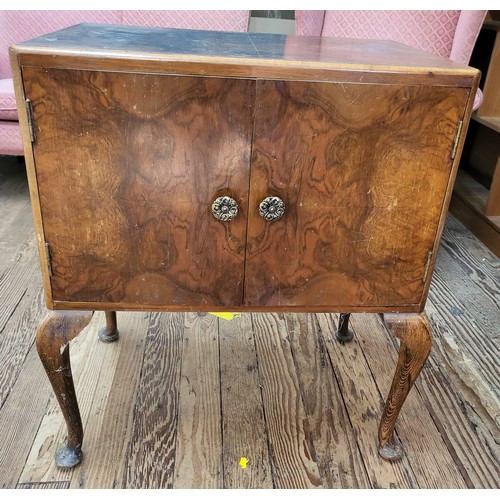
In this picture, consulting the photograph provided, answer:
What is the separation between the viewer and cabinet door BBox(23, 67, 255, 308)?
687 mm

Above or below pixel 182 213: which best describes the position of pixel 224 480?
below

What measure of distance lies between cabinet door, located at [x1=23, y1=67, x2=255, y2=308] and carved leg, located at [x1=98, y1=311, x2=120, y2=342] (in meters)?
0.50

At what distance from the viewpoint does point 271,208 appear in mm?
761

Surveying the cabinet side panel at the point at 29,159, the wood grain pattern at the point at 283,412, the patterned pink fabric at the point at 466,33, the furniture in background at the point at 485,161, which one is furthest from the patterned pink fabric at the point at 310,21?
the cabinet side panel at the point at 29,159

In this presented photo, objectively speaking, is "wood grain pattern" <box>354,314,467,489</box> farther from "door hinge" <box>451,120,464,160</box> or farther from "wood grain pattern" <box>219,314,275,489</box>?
"door hinge" <box>451,120,464,160</box>

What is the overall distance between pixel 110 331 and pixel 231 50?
0.82 m

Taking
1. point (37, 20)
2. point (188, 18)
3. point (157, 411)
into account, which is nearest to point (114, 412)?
point (157, 411)

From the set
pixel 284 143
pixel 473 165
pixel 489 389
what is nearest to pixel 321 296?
pixel 284 143

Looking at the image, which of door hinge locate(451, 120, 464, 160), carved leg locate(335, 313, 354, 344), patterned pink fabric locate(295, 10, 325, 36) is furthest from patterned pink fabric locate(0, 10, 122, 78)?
door hinge locate(451, 120, 464, 160)

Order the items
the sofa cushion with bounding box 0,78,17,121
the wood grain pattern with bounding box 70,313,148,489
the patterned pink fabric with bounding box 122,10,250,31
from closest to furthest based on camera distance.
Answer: the wood grain pattern with bounding box 70,313,148,489 → the sofa cushion with bounding box 0,78,17,121 → the patterned pink fabric with bounding box 122,10,250,31

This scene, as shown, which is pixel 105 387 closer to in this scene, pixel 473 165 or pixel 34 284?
pixel 34 284

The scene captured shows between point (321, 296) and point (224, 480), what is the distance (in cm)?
41

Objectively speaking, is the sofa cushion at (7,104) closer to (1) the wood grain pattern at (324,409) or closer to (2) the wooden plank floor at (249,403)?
(2) the wooden plank floor at (249,403)

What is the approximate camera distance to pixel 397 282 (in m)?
0.84
